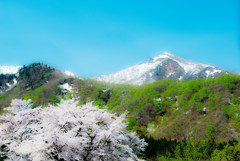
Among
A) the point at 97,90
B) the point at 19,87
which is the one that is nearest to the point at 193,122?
the point at 97,90

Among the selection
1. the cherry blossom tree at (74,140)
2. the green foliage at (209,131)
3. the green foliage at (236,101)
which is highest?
the green foliage at (236,101)

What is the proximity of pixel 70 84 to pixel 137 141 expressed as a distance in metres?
136

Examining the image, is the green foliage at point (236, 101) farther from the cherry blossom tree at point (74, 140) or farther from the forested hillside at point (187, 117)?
the cherry blossom tree at point (74, 140)

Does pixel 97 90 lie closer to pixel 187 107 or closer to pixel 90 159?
pixel 187 107

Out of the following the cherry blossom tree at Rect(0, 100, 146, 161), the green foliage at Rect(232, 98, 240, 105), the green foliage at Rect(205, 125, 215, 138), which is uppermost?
the green foliage at Rect(232, 98, 240, 105)

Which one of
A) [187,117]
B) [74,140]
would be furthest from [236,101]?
[74,140]

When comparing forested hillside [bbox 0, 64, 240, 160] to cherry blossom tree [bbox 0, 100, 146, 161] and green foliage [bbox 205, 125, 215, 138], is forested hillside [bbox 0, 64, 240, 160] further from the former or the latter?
cherry blossom tree [bbox 0, 100, 146, 161]

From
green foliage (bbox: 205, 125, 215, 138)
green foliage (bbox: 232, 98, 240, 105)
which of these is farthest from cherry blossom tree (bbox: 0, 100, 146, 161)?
green foliage (bbox: 232, 98, 240, 105)

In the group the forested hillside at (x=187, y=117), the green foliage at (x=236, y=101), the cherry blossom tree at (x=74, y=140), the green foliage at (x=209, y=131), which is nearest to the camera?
the cherry blossom tree at (x=74, y=140)

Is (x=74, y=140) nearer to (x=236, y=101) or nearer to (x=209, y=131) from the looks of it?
(x=209, y=131)

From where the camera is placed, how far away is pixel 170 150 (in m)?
25.8

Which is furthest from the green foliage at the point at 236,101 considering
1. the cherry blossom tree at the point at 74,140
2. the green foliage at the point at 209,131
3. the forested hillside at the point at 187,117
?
the cherry blossom tree at the point at 74,140

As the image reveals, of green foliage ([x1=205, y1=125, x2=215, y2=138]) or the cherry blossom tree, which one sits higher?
green foliage ([x1=205, y1=125, x2=215, y2=138])

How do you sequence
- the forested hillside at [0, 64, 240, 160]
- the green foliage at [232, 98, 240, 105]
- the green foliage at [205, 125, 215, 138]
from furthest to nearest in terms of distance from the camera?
the green foliage at [232, 98, 240, 105] → the green foliage at [205, 125, 215, 138] → the forested hillside at [0, 64, 240, 160]
